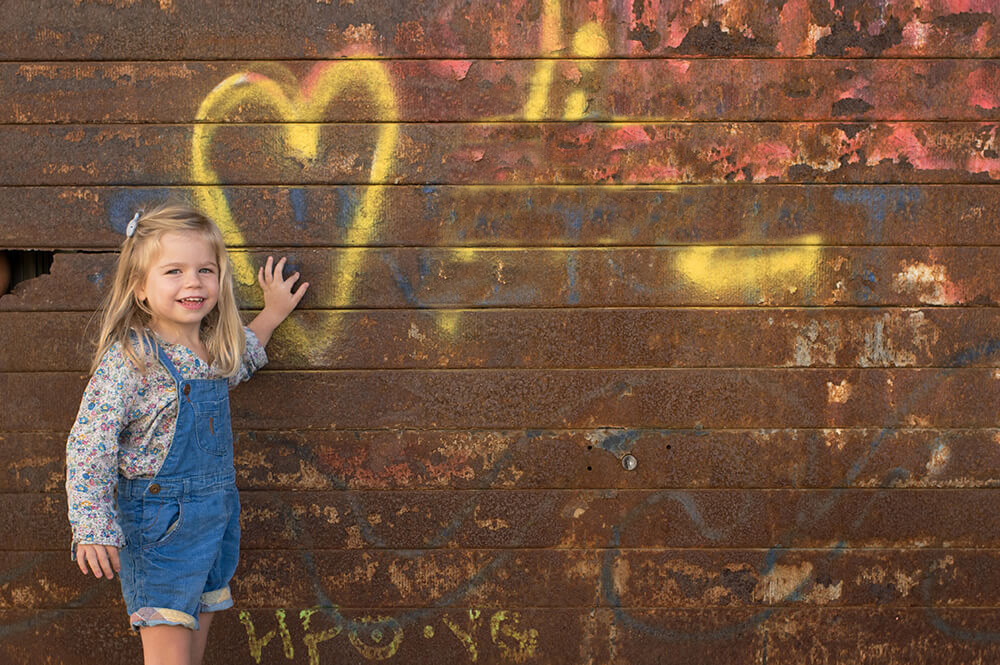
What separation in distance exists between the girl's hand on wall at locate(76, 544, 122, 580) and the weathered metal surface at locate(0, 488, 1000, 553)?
69 cm

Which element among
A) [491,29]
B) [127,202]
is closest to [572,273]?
[491,29]

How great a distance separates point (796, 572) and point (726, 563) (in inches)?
9.1

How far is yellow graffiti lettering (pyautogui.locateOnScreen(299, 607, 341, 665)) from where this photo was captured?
112 inches

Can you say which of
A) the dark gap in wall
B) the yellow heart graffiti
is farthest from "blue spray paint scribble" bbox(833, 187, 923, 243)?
the dark gap in wall

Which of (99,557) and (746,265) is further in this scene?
(746,265)

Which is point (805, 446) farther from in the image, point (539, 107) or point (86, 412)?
point (86, 412)

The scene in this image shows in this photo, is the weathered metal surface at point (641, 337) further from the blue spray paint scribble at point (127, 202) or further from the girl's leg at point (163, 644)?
the girl's leg at point (163, 644)

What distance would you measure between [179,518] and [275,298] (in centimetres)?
76

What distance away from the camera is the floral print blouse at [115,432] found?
2.14 m

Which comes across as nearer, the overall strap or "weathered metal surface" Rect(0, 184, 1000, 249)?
the overall strap

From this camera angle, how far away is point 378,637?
2.85 metres

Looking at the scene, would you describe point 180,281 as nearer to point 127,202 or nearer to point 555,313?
point 127,202

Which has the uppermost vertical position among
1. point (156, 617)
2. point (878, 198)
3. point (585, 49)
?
point (585, 49)

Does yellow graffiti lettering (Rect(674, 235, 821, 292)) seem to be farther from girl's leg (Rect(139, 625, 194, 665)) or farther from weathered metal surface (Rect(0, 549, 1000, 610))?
girl's leg (Rect(139, 625, 194, 665))
